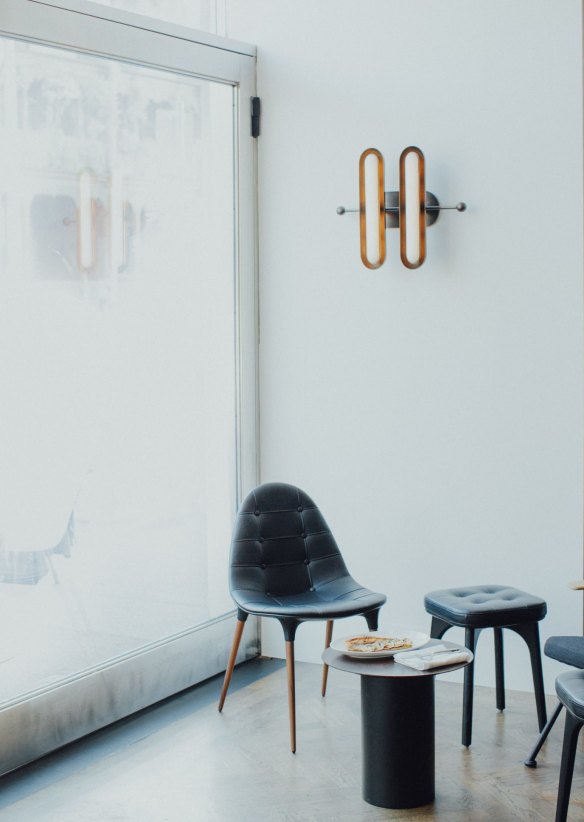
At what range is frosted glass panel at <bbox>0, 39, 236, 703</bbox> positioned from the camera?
361 cm

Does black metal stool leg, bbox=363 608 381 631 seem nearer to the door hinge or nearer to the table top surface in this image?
the table top surface

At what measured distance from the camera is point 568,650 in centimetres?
341

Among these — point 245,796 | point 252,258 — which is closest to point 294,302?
point 252,258

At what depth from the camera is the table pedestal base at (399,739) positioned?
3127mm

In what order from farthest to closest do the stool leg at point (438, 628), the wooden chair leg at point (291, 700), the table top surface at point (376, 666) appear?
the stool leg at point (438, 628)
the wooden chair leg at point (291, 700)
the table top surface at point (376, 666)

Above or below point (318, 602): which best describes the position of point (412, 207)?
above

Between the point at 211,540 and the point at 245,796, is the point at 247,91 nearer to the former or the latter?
the point at 211,540

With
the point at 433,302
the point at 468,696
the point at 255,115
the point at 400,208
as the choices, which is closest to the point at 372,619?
the point at 468,696

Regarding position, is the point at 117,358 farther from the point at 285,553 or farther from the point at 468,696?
the point at 468,696

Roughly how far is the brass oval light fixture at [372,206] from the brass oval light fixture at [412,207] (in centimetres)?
9

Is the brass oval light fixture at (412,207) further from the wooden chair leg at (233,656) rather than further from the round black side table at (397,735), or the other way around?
the round black side table at (397,735)

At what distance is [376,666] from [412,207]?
2014 mm

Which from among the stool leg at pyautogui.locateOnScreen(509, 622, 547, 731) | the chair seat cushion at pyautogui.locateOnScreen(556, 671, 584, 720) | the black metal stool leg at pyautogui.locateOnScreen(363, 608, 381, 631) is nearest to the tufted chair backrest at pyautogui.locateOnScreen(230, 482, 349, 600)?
the black metal stool leg at pyautogui.locateOnScreen(363, 608, 381, 631)

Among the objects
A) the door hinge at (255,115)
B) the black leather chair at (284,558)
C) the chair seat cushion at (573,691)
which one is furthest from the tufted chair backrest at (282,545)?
the door hinge at (255,115)
